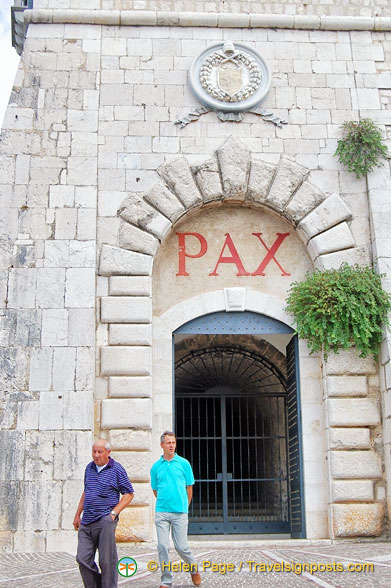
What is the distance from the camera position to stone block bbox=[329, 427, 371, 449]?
10.1 m

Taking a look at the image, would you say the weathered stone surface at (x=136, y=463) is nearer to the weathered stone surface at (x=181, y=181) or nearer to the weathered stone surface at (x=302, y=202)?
the weathered stone surface at (x=181, y=181)

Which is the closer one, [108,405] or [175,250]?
[108,405]

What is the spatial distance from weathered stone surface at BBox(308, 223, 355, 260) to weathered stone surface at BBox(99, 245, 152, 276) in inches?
95.7

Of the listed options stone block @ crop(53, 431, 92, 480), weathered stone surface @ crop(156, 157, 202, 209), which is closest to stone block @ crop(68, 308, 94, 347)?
stone block @ crop(53, 431, 92, 480)

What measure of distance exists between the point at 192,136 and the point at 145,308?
2756 millimetres

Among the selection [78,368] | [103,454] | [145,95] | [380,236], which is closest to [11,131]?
[145,95]

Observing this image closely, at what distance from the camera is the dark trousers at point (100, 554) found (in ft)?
18.8

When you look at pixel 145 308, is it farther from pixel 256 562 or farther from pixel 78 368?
pixel 256 562

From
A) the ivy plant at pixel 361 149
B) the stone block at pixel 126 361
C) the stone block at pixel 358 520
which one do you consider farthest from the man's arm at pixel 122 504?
the ivy plant at pixel 361 149

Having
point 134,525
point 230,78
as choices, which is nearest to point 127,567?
point 134,525

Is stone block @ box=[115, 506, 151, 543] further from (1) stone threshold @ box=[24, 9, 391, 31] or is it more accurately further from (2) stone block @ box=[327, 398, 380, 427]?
(1) stone threshold @ box=[24, 9, 391, 31]

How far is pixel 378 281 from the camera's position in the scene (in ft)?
34.5

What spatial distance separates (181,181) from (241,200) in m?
0.94

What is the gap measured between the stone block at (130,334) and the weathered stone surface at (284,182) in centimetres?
264
